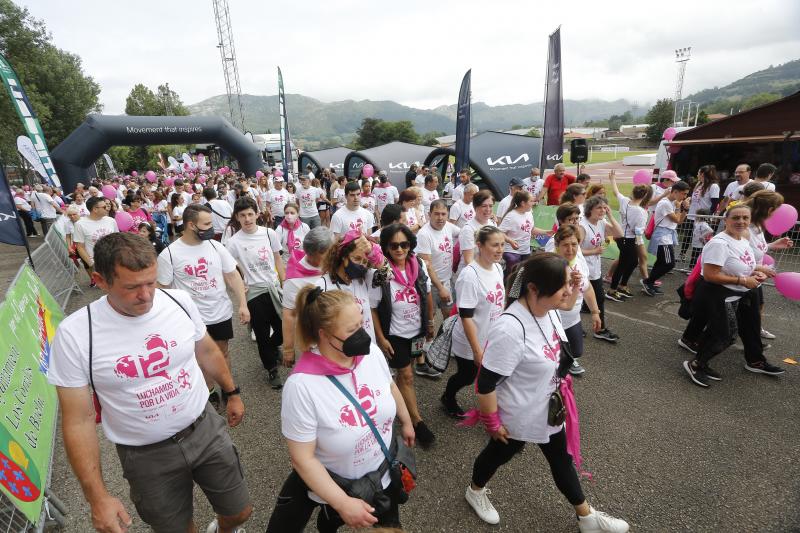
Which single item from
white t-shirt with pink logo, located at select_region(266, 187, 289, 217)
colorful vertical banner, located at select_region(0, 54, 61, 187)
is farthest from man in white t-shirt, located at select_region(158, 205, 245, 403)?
Answer: colorful vertical banner, located at select_region(0, 54, 61, 187)

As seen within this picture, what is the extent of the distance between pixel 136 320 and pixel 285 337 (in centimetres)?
156

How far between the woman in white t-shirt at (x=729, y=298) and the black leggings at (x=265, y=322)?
14.9ft

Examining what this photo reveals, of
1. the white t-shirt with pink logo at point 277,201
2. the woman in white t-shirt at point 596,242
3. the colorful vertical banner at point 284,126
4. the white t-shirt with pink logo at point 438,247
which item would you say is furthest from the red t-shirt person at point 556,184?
the colorful vertical banner at point 284,126

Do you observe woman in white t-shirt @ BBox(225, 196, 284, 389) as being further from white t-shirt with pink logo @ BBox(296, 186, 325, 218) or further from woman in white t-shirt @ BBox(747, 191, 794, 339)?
white t-shirt with pink logo @ BBox(296, 186, 325, 218)

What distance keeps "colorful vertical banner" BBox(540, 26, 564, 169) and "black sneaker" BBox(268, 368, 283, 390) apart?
363 inches

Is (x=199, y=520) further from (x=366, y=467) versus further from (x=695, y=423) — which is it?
(x=695, y=423)

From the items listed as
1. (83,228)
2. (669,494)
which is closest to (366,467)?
(669,494)

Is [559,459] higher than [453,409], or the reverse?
[559,459]

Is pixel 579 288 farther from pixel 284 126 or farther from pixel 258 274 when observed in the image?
pixel 284 126

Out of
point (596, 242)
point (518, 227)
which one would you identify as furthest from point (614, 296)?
point (518, 227)

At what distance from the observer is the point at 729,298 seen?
403 centimetres

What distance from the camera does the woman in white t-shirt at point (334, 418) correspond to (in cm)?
167

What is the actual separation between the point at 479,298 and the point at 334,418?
1828 millimetres

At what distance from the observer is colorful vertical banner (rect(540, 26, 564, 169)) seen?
10.4m
